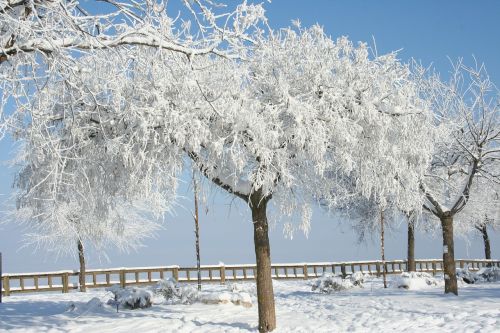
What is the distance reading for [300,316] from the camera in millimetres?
13547

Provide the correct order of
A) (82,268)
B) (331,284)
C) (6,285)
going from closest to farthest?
(331,284) < (6,285) < (82,268)

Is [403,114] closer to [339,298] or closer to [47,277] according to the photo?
[339,298]

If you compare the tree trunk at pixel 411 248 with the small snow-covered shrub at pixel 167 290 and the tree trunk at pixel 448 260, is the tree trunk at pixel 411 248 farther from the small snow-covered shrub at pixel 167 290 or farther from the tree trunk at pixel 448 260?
the small snow-covered shrub at pixel 167 290

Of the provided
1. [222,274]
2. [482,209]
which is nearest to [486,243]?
[482,209]

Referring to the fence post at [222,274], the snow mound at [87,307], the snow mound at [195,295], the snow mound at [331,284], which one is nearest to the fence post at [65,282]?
the fence post at [222,274]

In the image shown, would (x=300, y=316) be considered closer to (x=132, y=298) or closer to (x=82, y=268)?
(x=132, y=298)

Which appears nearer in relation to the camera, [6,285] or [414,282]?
[414,282]

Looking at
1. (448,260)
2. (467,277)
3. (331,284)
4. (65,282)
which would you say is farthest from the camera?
(65,282)

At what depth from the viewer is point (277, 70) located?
12359mm

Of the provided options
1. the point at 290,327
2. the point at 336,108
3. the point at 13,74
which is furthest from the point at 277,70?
the point at 13,74

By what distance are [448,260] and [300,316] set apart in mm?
6240

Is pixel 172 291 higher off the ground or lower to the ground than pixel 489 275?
higher

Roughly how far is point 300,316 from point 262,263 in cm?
212

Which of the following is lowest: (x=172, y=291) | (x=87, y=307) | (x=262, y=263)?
(x=87, y=307)
